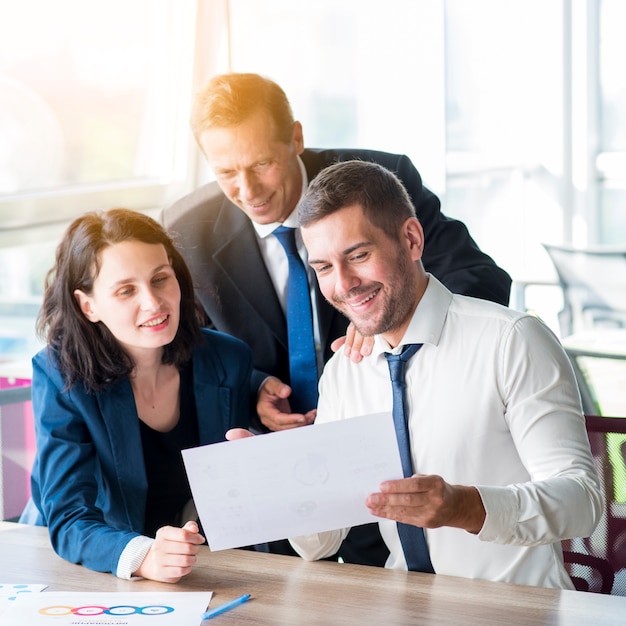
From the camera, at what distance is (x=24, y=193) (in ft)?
13.4

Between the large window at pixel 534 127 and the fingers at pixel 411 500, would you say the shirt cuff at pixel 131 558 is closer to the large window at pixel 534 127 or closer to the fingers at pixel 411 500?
the fingers at pixel 411 500

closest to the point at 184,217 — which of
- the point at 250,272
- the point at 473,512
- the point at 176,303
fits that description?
the point at 250,272

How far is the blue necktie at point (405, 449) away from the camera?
75.0 inches

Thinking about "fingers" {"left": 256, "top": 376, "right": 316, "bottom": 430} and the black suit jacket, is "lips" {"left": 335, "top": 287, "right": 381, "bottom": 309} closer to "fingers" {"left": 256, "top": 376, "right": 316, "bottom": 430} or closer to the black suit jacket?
"fingers" {"left": 256, "top": 376, "right": 316, "bottom": 430}

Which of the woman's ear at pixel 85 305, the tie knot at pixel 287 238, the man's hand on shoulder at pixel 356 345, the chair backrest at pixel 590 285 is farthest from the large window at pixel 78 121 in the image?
the man's hand on shoulder at pixel 356 345

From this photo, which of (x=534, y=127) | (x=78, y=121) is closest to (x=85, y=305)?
(x=78, y=121)

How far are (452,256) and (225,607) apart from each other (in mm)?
1369

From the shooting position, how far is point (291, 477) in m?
1.67

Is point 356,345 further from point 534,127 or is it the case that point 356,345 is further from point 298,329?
point 534,127

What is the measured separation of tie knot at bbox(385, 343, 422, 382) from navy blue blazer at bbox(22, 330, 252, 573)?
542 millimetres

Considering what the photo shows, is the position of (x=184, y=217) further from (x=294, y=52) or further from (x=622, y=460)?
(x=294, y=52)

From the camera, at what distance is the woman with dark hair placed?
2111mm

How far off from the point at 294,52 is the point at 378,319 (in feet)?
12.2

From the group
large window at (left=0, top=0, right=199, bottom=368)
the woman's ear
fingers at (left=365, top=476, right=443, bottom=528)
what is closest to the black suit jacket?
the woman's ear
